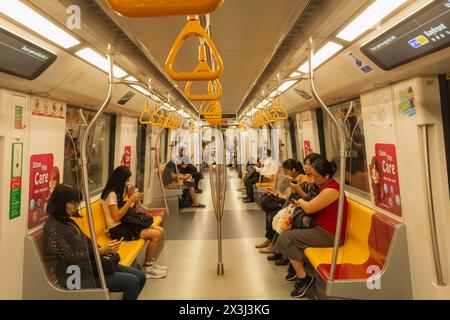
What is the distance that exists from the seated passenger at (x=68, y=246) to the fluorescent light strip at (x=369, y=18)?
2.64m

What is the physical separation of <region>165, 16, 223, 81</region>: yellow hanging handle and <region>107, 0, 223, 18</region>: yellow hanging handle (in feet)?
1.42

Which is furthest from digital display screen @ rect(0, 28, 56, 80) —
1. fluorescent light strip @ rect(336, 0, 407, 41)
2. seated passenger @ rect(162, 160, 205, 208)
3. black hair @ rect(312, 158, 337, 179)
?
seated passenger @ rect(162, 160, 205, 208)

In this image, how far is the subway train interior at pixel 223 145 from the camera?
1.89 m

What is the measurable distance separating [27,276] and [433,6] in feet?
12.0

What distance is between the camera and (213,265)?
12.5ft

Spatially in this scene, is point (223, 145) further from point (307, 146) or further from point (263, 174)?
point (263, 174)

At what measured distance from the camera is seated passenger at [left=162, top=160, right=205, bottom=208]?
7.28m

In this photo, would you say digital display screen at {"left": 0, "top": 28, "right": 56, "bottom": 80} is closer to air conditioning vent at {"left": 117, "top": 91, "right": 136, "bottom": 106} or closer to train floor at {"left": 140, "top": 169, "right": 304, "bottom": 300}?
air conditioning vent at {"left": 117, "top": 91, "right": 136, "bottom": 106}

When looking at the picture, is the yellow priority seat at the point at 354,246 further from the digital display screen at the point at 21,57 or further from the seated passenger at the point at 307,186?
the digital display screen at the point at 21,57

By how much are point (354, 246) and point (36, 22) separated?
353cm

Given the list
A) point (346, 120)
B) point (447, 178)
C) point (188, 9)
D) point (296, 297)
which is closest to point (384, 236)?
point (447, 178)

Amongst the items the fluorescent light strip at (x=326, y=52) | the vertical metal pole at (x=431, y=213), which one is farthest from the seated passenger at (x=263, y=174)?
the vertical metal pole at (x=431, y=213)

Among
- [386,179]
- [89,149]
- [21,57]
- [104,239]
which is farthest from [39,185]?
[386,179]

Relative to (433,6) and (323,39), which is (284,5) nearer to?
(323,39)
